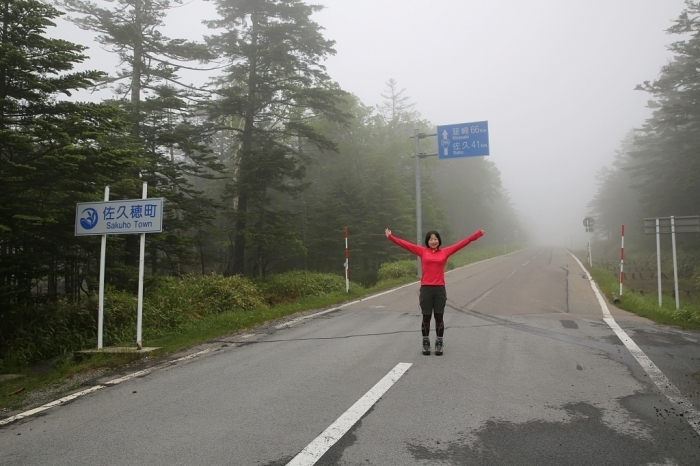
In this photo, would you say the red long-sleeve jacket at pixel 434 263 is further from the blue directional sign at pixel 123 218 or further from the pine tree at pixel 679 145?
the pine tree at pixel 679 145

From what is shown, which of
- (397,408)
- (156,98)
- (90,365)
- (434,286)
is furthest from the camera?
(156,98)

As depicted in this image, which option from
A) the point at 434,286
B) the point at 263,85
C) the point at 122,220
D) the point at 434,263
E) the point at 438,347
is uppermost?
the point at 263,85

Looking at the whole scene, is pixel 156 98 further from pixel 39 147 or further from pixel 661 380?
pixel 661 380

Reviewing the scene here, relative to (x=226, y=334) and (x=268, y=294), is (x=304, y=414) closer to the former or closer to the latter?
(x=226, y=334)

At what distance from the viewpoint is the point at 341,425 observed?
389 centimetres

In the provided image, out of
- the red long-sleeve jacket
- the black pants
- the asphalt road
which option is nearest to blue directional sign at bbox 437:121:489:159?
the asphalt road

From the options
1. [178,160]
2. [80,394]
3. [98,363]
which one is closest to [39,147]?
[98,363]

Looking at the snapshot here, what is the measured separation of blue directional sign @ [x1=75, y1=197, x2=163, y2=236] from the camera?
713 centimetres

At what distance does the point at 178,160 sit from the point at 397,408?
21.2 meters

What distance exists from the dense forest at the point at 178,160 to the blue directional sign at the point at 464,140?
524 centimetres

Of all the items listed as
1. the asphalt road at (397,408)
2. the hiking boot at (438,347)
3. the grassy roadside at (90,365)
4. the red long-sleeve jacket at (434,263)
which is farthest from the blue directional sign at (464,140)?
the hiking boot at (438,347)

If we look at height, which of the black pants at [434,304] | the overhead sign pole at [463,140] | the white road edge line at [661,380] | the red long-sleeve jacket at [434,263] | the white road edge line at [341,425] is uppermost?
the overhead sign pole at [463,140]

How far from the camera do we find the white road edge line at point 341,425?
3285 mm

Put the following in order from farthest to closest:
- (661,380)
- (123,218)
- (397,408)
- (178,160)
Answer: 1. (178,160)
2. (123,218)
3. (661,380)
4. (397,408)
